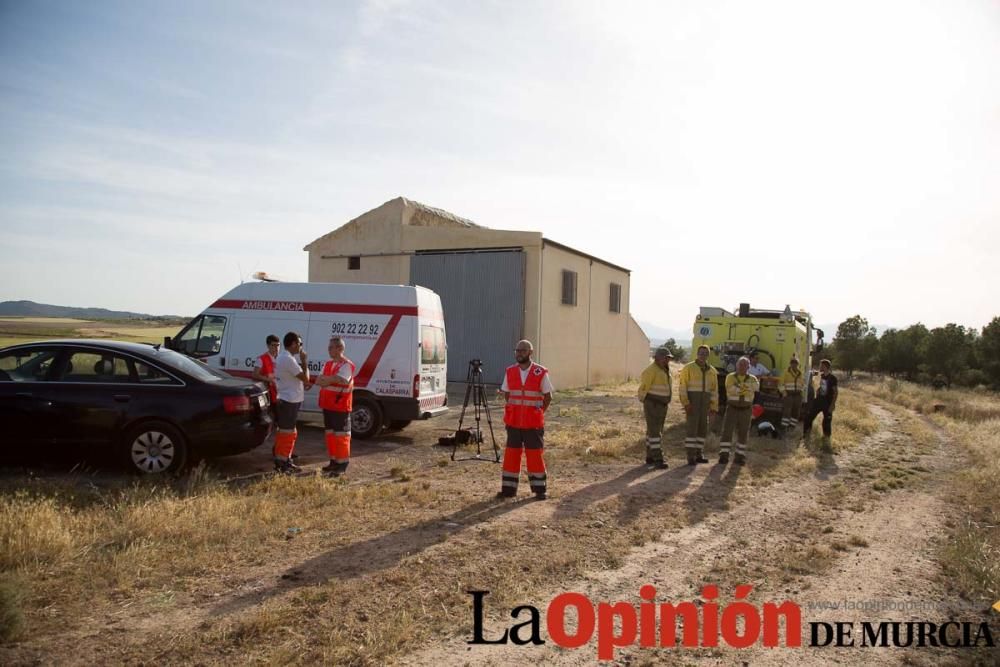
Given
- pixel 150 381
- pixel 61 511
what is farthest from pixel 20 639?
pixel 150 381

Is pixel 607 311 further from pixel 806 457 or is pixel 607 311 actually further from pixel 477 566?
pixel 477 566

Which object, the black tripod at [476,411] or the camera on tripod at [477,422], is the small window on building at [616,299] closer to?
the black tripod at [476,411]

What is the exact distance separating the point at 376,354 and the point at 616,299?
1877 cm

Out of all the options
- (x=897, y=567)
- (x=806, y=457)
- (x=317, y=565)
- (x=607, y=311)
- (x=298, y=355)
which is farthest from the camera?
(x=607, y=311)

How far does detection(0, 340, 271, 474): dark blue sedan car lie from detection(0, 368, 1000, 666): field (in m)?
0.39

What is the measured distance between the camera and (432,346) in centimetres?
1188

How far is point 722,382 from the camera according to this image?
46.9 ft

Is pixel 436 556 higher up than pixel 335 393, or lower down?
lower down

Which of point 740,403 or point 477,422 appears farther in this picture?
point 477,422

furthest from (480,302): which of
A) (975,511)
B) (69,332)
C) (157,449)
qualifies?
(69,332)

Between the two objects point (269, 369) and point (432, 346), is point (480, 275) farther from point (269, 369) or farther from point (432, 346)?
point (269, 369)

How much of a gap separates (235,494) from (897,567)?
20.9 feet

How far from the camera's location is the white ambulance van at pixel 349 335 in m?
11.2

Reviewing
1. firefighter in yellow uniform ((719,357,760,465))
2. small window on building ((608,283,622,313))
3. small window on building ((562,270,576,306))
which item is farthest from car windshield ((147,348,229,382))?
small window on building ((608,283,622,313))
